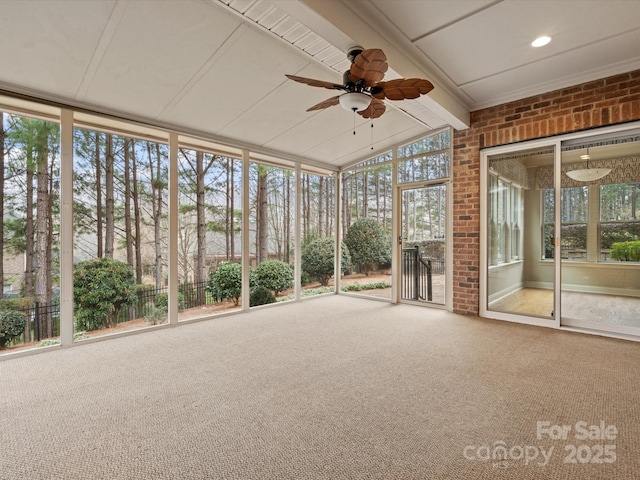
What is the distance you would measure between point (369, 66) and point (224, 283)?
4.17 m

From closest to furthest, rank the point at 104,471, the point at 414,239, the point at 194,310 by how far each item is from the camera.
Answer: the point at 104,471
the point at 194,310
the point at 414,239

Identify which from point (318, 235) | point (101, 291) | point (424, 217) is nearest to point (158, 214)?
point (101, 291)

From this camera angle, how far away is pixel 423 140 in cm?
541

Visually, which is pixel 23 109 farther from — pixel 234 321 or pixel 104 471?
pixel 104 471

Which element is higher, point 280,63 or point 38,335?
point 280,63

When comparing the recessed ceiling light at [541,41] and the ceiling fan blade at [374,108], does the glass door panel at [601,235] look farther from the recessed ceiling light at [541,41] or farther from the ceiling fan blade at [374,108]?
the ceiling fan blade at [374,108]

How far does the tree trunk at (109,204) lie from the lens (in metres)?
4.34

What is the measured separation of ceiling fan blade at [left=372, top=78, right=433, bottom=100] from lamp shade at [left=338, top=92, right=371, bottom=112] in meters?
0.13

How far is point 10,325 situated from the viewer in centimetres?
351

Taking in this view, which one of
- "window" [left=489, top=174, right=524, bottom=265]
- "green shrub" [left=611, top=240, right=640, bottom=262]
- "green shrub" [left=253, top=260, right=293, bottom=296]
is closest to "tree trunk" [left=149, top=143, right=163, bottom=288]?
"green shrub" [left=253, top=260, right=293, bottom=296]

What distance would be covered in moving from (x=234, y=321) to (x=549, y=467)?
3830 mm

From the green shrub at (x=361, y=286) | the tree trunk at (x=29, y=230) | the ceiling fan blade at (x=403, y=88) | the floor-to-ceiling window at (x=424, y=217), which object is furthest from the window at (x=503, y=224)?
the tree trunk at (x=29, y=230)

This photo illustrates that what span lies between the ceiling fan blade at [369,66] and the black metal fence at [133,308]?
3946mm

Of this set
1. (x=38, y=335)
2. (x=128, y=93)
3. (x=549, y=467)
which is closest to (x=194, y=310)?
(x=38, y=335)
